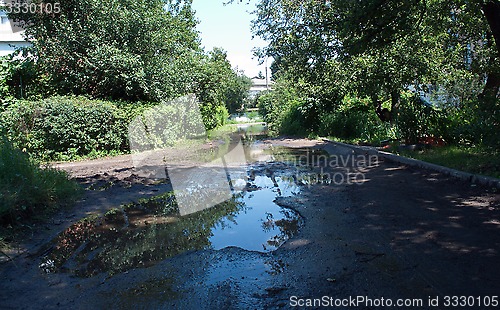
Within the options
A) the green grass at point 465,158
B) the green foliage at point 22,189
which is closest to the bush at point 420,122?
the green grass at point 465,158

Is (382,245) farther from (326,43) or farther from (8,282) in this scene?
(326,43)

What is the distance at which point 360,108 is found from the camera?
21.4 m

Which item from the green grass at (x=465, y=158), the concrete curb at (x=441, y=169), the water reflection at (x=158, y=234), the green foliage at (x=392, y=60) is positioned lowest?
the water reflection at (x=158, y=234)

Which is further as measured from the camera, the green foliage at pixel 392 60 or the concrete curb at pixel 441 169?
the green foliage at pixel 392 60

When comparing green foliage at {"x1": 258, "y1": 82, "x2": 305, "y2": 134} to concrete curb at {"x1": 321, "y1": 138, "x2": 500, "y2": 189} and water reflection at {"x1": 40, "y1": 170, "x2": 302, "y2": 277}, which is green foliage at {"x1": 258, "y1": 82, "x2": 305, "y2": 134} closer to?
concrete curb at {"x1": 321, "y1": 138, "x2": 500, "y2": 189}

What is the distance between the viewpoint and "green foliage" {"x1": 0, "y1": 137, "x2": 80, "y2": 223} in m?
5.71

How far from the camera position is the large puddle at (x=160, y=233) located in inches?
191

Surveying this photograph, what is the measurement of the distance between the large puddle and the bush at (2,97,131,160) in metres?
8.47

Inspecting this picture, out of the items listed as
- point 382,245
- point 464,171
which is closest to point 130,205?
point 382,245

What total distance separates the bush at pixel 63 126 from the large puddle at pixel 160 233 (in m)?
8.47

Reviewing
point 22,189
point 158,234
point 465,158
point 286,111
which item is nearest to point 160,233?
point 158,234

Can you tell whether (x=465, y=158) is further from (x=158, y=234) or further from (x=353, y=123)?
(x=353, y=123)

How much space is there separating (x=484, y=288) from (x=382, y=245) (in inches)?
53.5

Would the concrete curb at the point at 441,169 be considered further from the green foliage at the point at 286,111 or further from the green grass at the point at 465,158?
the green foliage at the point at 286,111
